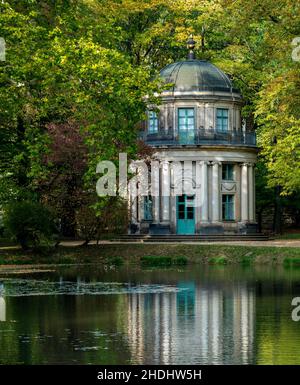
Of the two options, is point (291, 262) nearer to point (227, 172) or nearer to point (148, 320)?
point (227, 172)

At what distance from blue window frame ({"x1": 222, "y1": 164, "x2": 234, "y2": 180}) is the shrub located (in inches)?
875

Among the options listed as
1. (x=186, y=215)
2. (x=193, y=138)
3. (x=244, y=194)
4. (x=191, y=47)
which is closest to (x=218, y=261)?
(x=186, y=215)

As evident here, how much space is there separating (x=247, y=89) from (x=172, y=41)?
6.74 m

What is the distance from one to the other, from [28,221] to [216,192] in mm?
22541

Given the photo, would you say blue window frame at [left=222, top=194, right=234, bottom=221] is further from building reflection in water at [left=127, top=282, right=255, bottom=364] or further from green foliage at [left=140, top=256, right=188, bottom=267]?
building reflection in water at [left=127, top=282, right=255, bottom=364]

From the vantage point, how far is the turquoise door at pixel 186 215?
68.0m

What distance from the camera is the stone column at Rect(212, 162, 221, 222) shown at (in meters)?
68.2

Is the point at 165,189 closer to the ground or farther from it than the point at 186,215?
farther from it

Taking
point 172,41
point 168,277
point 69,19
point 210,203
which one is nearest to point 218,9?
point 172,41

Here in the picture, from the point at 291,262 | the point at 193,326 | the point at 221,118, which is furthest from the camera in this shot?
the point at 221,118

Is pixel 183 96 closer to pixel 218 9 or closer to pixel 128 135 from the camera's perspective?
pixel 218 9

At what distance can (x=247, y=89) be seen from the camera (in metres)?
73.3

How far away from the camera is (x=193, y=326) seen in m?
23.2

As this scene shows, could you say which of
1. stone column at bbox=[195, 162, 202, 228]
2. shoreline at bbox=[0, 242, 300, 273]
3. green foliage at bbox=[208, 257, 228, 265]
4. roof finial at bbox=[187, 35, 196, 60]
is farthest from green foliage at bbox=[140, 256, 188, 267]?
roof finial at bbox=[187, 35, 196, 60]
